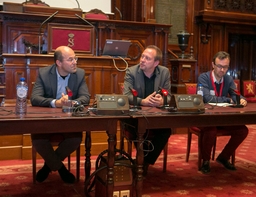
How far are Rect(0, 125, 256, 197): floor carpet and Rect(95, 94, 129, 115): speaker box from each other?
29.1 inches

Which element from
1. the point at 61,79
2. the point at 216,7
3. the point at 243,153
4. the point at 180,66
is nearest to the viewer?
the point at 61,79

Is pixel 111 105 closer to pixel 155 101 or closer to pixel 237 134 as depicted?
pixel 155 101

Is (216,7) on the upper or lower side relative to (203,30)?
upper

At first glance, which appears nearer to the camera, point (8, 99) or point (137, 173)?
point (137, 173)

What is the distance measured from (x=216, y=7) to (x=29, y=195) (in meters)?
6.02

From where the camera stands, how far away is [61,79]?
298cm

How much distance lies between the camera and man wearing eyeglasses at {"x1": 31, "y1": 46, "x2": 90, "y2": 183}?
104 inches

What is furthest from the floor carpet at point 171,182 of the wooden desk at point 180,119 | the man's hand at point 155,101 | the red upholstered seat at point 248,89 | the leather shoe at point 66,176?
the red upholstered seat at point 248,89

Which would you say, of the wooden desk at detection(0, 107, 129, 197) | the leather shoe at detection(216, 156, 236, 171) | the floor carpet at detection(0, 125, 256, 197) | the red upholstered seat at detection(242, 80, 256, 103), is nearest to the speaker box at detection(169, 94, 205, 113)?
the wooden desk at detection(0, 107, 129, 197)

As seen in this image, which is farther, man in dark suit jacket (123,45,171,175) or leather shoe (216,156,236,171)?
leather shoe (216,156,236,171)

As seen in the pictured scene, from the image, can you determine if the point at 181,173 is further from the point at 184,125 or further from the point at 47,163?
the point at 47,163

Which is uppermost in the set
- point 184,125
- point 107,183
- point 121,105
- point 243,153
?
point 121,105

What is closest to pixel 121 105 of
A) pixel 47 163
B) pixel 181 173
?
pixel 47 163

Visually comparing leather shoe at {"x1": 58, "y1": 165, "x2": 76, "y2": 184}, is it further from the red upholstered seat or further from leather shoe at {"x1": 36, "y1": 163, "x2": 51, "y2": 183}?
the red upholstered seat
